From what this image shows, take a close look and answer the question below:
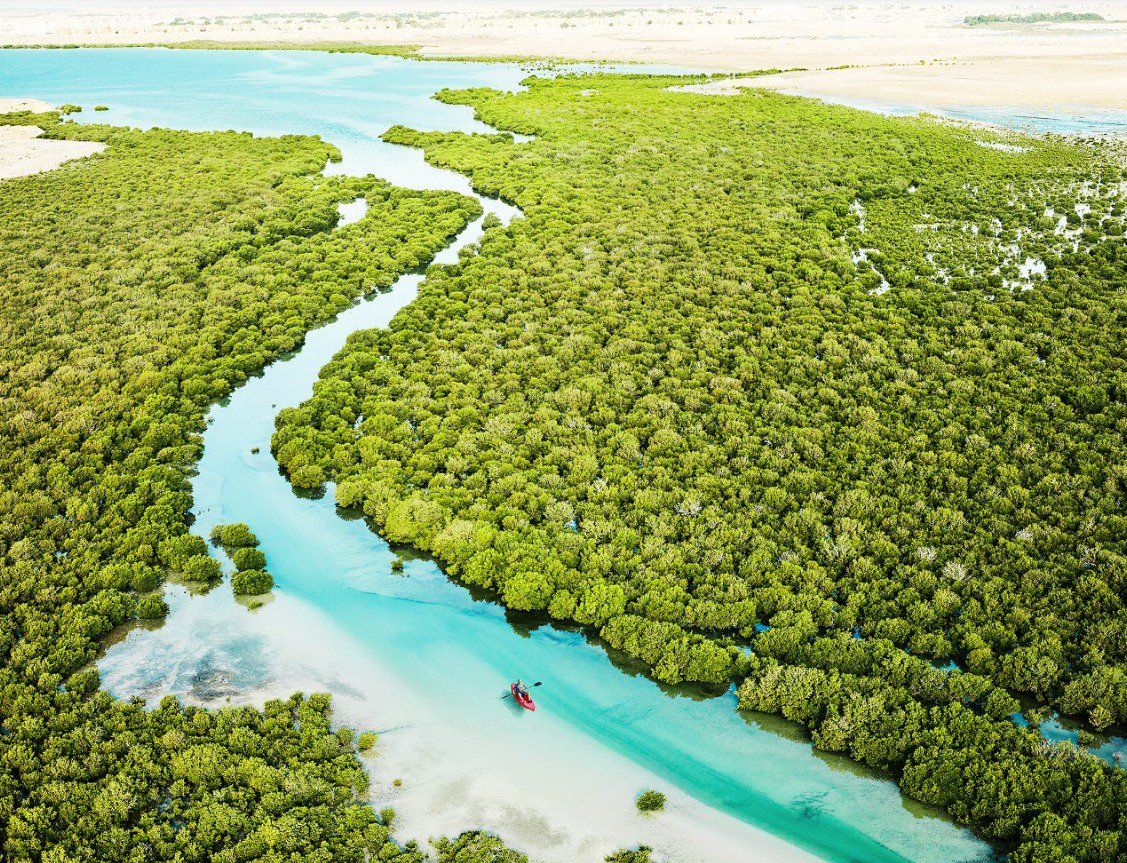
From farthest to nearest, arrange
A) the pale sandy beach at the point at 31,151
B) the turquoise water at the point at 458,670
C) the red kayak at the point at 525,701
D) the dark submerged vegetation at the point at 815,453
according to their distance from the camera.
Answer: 1. the pale sandy beach at the point at 31,151
2. the red kayak at the point at 525,701
3. the dark submerged vegetation at the point at 815,453
4. the turquoise water at the point at 458,670

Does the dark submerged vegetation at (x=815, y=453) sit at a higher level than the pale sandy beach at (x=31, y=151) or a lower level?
lower

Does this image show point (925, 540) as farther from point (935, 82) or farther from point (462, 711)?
point (935, 82)

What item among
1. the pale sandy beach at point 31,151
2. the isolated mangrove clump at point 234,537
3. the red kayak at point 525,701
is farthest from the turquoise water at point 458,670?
the pale sandy beach at point 31,151

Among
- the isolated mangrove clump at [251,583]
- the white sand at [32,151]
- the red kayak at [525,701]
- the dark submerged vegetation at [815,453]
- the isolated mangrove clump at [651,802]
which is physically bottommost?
the isolated mangrove clump at [651,802]

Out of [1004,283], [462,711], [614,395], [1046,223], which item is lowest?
[462,711]

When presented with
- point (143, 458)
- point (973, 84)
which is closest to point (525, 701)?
point (143, 458)

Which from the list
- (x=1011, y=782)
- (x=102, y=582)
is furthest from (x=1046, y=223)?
(x=102, y=582)

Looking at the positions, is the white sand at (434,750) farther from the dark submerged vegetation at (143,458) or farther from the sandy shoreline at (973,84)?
the sandy shoreline at (973,84)

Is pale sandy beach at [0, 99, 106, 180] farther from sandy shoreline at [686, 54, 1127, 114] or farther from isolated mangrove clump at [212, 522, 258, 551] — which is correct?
sandy shoreline at [686, 54, 1127, 114]
